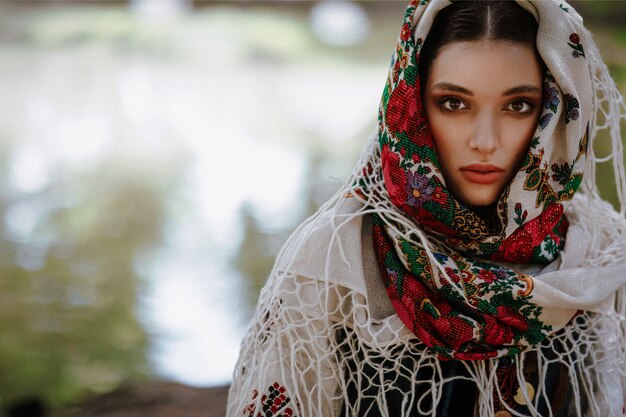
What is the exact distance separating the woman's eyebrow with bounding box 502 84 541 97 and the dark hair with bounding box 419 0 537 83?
7 cm

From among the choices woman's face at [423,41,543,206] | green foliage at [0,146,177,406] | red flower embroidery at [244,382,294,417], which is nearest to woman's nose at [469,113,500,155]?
woman's face at [423,41,543,206]

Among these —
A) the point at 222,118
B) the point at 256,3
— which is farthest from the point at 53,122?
the point at 256,3

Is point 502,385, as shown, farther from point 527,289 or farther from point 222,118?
point 222,118

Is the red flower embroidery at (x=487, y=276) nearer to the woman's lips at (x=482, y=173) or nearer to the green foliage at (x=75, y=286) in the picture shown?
the woman's lips at (x=482, y=173)

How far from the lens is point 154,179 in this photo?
4551 millimetres

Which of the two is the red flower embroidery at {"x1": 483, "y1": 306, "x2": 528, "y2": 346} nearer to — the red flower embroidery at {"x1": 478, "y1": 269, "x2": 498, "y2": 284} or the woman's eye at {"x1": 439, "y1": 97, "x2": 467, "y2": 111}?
the red flower embroidery at {"x1": 478, "y1": 269, "x2": 498, "y2": 284}

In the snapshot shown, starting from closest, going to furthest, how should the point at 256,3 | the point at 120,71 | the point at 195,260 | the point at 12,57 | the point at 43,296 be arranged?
1. the point at 43,296
2. the point at 195,260
3. the point at 120,71
4. the point at 12,57
5. the point at 256,3

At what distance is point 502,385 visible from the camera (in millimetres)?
1437

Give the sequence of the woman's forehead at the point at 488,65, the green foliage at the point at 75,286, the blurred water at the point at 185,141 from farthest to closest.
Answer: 1. the blurred water at the point at 185,141
2. the green foliage at the point at 75,286
3. the woman's forehead at the point at 488,65

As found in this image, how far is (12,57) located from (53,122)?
2.64 meters

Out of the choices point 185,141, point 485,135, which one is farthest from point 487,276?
point 185,141

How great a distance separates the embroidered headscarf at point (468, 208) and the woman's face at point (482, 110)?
0.02 metres

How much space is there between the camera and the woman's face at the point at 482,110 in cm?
134

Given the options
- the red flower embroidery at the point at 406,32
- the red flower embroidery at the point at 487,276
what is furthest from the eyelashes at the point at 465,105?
the red flower embroidery at the point at 487,276
